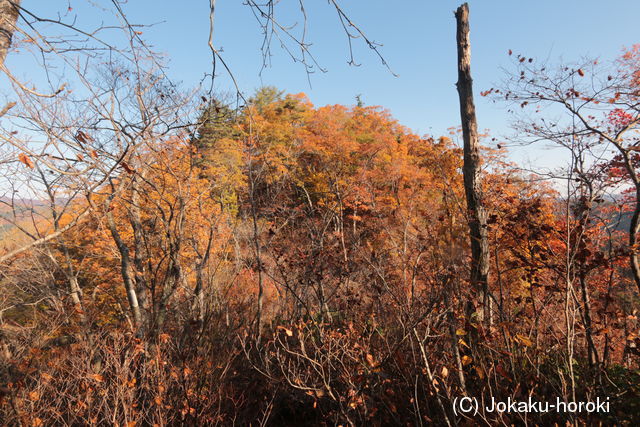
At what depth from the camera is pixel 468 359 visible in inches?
120

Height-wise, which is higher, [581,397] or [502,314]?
[502,314]

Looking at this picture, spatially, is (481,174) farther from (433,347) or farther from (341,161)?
(341,161)

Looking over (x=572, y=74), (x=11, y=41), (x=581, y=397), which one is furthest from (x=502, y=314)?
(x=572, y=74)

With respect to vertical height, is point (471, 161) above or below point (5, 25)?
below

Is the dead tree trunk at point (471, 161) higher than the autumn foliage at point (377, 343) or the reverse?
higher

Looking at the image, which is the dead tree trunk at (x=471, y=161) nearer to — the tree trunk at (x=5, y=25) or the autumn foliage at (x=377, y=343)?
the autumn foliage at (x=377, y=343)

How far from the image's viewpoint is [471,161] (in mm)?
4398

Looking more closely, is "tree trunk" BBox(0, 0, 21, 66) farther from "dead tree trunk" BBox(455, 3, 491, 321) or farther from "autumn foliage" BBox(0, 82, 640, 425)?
"dead tree trunk" BBox(455, 3, 491, 321)

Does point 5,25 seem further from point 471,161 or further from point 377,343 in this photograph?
point 471,161

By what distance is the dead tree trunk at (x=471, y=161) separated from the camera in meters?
4.18

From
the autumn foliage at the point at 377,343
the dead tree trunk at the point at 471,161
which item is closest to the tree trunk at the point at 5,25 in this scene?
the autumn foliage at the point at 377,343

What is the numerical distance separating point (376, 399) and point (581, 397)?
2139 millimetres

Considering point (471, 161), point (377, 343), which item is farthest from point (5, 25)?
point (471, 161)

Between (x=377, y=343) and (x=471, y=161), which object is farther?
(x=471, y=161)
